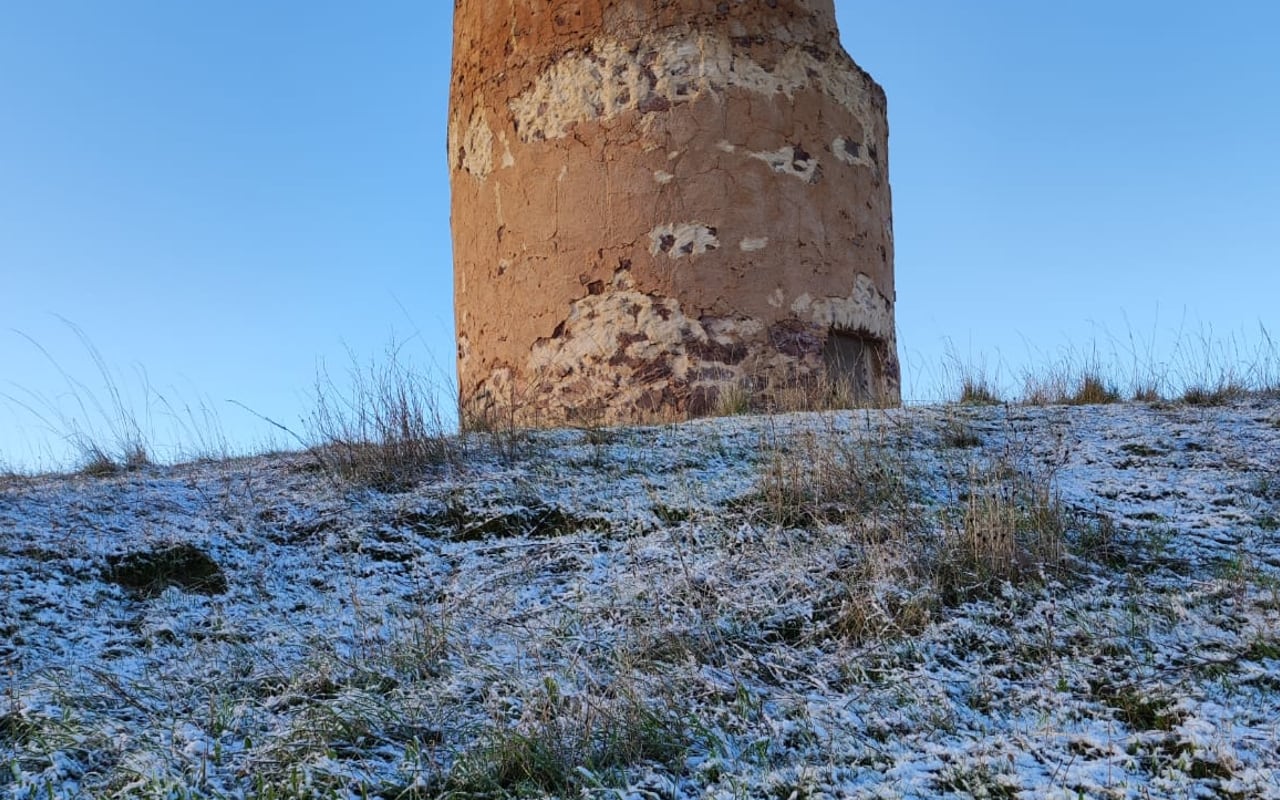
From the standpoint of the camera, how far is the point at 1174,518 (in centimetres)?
332

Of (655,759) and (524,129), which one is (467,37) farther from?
(655,759)

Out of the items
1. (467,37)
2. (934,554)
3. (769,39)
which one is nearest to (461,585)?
(934,554)

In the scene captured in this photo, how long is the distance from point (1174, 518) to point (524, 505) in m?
2.22

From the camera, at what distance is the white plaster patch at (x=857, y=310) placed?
575 cm

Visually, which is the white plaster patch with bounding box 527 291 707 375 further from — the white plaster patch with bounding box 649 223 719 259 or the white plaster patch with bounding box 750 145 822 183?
the white plaster patch with bounding box 750 145 822 183

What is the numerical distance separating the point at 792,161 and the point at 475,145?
200 centimetres

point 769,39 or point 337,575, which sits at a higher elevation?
point 769,39

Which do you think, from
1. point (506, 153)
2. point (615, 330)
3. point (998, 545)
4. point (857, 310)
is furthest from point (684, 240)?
point (998, 545)

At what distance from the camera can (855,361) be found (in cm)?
614

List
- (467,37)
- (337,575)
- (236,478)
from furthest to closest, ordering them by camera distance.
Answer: (467,37) < (236,478) < (337,575)

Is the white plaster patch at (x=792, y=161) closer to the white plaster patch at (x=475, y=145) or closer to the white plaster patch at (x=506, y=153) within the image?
the white plaster patch at (x=506, y=153)

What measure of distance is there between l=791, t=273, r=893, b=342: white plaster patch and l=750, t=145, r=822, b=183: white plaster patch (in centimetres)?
69

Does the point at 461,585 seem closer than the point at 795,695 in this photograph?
No

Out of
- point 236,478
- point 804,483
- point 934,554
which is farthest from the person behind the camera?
point 236,478
